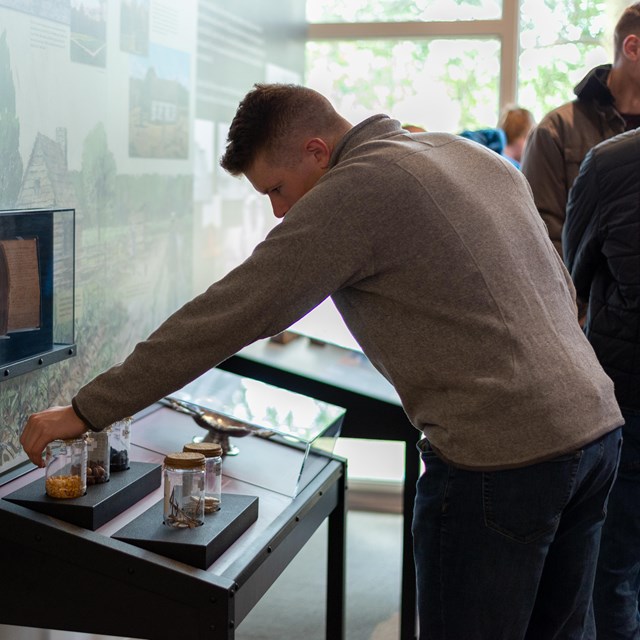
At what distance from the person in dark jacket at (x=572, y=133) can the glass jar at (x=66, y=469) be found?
1846mm

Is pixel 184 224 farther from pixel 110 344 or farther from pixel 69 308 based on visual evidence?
pixel 69 308

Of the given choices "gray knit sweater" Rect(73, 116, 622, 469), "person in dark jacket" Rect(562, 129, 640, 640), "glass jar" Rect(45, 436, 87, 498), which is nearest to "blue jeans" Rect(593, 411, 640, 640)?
"person in dark jacket" Rect(562, 129, 640, 640)

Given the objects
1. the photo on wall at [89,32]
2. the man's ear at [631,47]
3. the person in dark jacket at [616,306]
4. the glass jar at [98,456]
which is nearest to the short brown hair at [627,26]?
the man's ear at [631,47]

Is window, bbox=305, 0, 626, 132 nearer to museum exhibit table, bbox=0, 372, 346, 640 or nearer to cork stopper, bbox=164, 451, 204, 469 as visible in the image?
museum exhibit table, bbox=0, 372, 346, 640

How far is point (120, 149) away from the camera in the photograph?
2.81 m

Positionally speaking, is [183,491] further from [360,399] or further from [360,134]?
[360,399]

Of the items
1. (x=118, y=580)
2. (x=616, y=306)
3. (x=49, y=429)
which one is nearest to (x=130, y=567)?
(x=118, y=580)

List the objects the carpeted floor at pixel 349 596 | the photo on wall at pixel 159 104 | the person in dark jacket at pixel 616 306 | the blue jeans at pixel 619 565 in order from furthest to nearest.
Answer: the carpeted floor at pixel 349 596
the photo on wall at pixel 159 104
the blue jeans at pixel 619 565
the person in dark jacket at pixel 616 306

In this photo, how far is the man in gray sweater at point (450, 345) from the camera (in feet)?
5.42

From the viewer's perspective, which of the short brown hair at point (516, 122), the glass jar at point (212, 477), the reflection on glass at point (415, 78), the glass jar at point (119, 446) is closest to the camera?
the glass jar at point (212, 477)

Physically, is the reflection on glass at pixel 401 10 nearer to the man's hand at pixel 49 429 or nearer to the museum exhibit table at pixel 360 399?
the museum exhibit table at pixel 360 399

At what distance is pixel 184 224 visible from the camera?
338 cm

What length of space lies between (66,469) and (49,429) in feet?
0.72

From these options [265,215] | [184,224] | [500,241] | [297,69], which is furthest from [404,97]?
[500,241]
